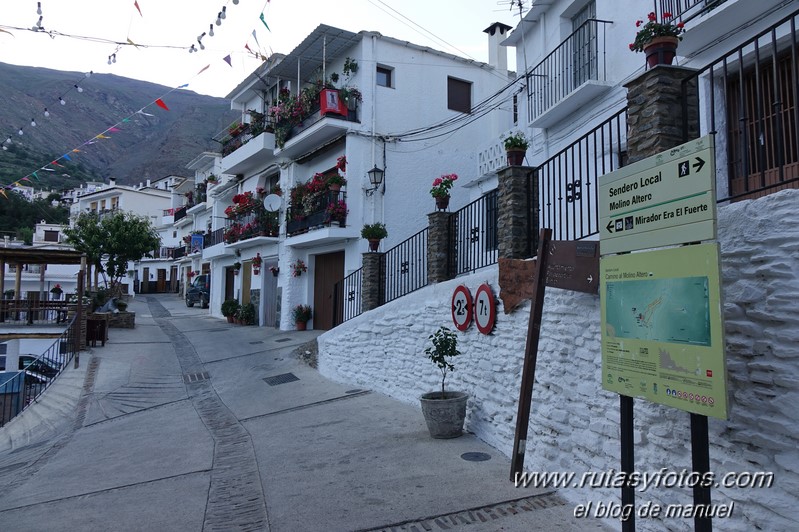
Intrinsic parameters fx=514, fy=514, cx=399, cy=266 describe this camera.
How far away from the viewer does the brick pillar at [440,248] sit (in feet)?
25.7

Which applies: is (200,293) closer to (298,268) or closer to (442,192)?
(298,268)

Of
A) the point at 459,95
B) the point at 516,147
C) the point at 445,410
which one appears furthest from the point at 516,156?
the point at 459,95

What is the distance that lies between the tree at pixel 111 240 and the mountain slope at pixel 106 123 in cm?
4989

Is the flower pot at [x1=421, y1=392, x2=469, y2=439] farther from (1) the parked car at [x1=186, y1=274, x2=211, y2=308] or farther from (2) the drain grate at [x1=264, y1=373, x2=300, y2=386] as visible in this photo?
(1) the parked car at [x1=186, y1=274, x2=211, y2=308]

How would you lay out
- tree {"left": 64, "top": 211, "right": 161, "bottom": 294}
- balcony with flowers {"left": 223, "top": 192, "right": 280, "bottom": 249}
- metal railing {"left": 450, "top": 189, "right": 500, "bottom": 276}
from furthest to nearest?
tree {"left": 64, "top": 211, "right": 161, "bottom": 294}
balcony with flowers {"left": 223, "top": 192, "right": 280, "bottom": 249}
metal railing {"left": 450, "top": 189, "right": 500, "bottom": 276}

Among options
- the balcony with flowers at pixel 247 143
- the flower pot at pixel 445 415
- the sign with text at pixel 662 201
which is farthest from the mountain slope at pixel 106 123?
the sign with text at pixel 662 201

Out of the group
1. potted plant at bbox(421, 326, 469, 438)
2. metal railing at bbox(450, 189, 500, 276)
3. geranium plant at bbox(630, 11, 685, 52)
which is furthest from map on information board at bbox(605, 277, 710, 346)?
metal railing at bbox(450, 189, 500, 276)

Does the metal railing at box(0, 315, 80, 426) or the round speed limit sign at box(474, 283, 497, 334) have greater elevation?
the round speed limit sign at box(474, 283, 497, 334)

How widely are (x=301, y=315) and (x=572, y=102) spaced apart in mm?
10391

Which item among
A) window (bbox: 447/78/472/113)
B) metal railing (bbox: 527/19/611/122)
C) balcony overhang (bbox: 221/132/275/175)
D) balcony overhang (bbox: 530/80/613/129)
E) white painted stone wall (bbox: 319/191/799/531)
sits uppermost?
window (bbox: 447/78/472/113)

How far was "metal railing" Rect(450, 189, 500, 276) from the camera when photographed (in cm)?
711

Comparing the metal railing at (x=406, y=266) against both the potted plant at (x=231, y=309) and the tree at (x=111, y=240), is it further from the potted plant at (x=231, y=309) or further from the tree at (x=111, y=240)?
the tree at (x=111, y=240)

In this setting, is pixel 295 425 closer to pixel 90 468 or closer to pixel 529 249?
pixel 90 468

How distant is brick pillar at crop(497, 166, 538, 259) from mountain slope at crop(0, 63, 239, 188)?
70999 millimetres
